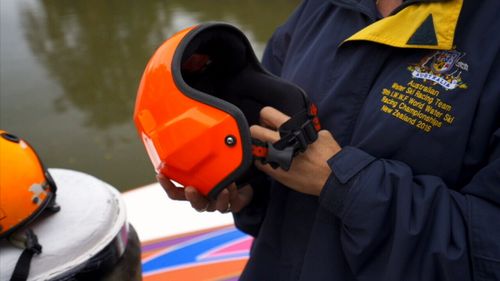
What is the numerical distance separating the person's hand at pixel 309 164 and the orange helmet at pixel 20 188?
704mm

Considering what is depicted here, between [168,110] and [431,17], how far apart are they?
0.43 m

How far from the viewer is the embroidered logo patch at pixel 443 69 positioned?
0.64 metres

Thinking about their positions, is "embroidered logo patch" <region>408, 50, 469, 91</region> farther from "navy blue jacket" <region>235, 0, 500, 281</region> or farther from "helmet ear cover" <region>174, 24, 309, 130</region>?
"helmet ear cover" <region>174, 24, 309, 130</region>

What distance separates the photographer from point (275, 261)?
2.87 feet

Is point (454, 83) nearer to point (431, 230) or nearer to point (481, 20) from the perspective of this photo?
point (481, 20)

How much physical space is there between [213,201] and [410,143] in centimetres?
33

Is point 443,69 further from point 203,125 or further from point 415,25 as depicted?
point 203,125

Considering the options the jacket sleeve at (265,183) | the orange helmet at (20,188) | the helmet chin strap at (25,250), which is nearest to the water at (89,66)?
the orange helmet at (20,188)

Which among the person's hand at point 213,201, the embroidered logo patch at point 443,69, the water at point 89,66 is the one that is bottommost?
the water at point 89,66

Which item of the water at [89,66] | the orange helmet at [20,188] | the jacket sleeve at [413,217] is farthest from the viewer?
the water at [89,66]

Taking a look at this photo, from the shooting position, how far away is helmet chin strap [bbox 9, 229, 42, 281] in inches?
39.5

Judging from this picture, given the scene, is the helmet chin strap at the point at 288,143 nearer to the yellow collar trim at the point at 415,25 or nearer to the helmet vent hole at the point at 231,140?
the helmet vent hole at the point at 231,140

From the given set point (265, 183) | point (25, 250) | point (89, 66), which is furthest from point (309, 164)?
point (89, 66)

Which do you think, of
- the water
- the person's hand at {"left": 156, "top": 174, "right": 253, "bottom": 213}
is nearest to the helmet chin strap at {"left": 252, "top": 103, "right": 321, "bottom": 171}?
the person's hand at {"left": 156, "top": 174, "right": 253, "bottom": 213}
